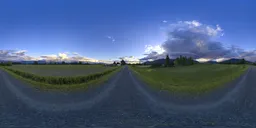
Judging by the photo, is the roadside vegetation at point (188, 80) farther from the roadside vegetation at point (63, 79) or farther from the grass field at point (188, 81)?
the roadside vegetation at point (63, 79)

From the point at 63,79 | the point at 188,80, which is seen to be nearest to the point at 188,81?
the point at 188,80

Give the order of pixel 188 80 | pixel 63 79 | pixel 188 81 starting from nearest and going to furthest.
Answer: pixel 63 79, pixel 188 81, pixel 188 80

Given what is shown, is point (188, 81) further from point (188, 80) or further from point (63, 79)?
point (63, 79)

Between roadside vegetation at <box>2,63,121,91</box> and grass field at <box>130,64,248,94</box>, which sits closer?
grass field at <box>130,64,248,94</box>

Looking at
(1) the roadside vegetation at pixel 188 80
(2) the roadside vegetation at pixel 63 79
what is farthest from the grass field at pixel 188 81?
(2) the roadside vegetation at pixel 63 79

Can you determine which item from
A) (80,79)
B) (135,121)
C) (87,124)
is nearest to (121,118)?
(135,121)

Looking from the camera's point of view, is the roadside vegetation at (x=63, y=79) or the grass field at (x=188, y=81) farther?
the roadside vegetation at (x=63, y=79)

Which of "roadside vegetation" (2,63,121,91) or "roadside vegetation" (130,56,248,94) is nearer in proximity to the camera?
"roadside vegetation" (130,56,248,94)

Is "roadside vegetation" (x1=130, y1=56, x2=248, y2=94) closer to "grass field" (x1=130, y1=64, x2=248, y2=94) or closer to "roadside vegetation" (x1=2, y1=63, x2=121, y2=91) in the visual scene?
"grass field" (x1=130, y1=64, x2=248, y2=94)

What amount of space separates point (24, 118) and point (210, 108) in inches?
443

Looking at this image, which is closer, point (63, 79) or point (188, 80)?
point (63, 79)

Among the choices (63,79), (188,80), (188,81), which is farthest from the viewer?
(188,80)

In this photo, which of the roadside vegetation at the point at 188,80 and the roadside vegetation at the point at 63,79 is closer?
the roadside vegetation at the point at 188,80

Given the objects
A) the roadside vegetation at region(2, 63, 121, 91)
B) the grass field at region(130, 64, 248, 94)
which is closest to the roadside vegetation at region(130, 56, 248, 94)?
the grass field at region(130, 64, 248, 94)
